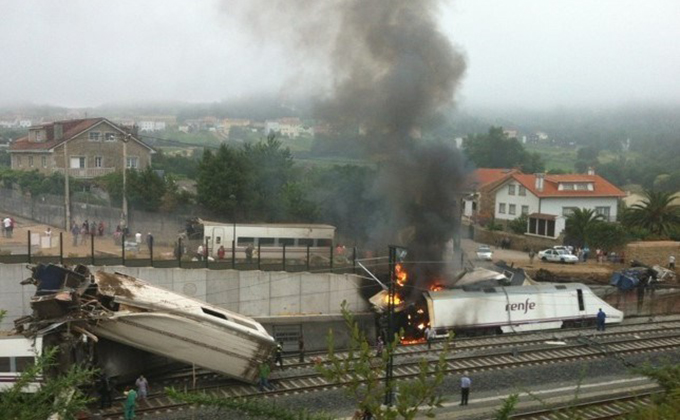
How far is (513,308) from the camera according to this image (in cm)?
2873

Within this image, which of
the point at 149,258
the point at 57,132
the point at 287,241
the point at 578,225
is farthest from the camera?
the point at 57,132

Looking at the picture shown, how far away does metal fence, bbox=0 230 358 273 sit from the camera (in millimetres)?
29531

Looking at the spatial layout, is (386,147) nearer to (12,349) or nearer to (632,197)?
(12,349)

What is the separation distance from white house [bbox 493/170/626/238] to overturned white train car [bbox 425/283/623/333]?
751 inches

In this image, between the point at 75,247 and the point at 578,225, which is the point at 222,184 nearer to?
the point at 75,247

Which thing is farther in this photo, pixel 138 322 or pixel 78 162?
pixel 78 162

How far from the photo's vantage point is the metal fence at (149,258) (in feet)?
96.9

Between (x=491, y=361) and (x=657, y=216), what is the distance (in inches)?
1030

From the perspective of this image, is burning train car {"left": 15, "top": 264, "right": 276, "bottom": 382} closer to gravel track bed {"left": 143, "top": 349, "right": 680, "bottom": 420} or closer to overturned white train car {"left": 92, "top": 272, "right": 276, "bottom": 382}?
overturned white train car {"left": 92, "top": 272, "right": 276, "bottom": 382}

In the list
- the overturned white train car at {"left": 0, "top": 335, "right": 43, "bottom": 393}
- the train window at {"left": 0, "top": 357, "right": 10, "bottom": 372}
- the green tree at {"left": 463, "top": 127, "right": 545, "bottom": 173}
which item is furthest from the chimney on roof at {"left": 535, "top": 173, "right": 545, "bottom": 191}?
the train window at {"left": 0, "top": 357, "right": 10, "bottom": 372}

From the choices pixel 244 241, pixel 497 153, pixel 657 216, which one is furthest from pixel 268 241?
pixel 497 153

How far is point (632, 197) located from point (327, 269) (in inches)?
2075

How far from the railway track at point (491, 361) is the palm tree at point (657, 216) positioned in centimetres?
1669

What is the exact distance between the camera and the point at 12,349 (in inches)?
701
